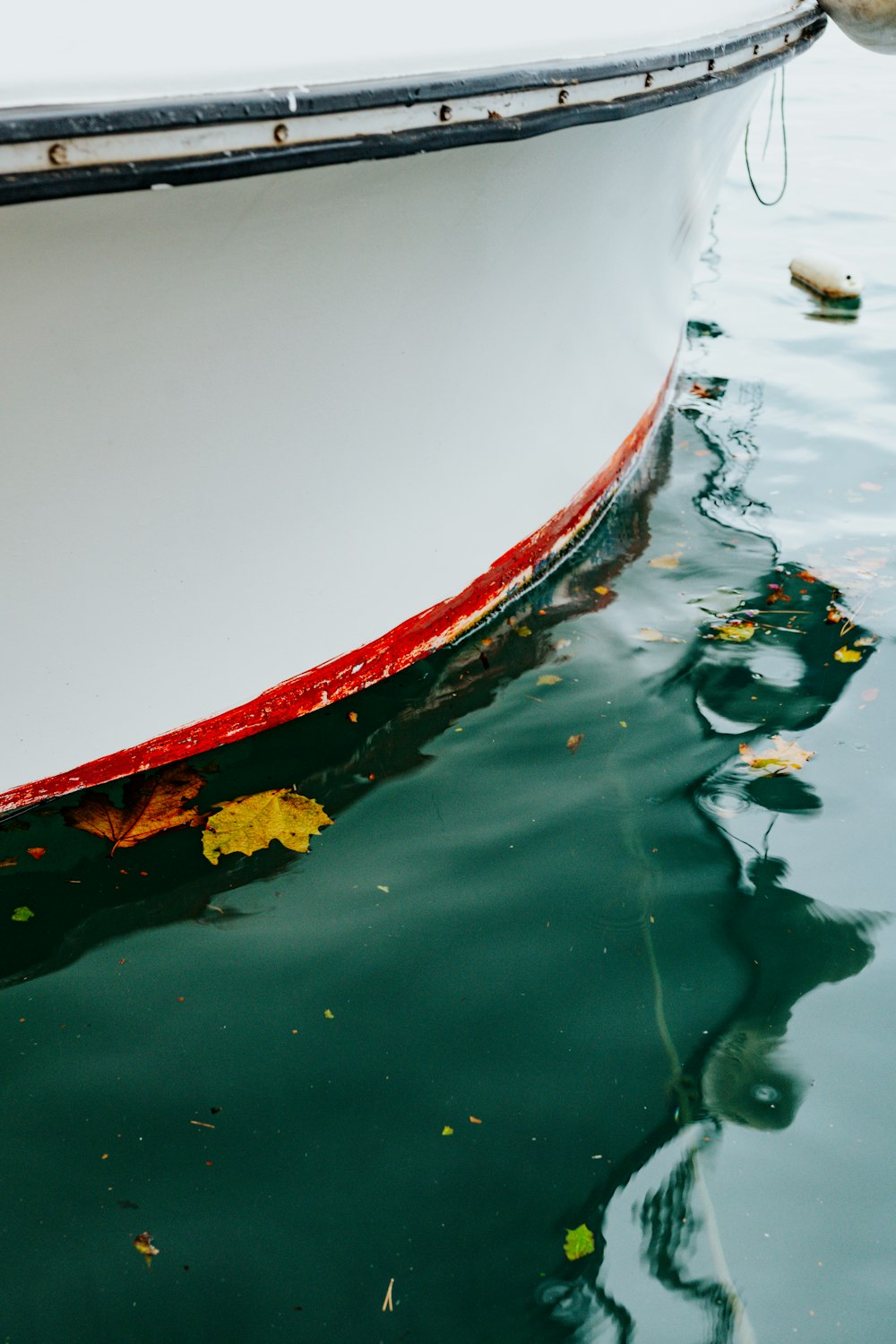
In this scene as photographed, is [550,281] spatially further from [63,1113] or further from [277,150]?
[63,1113]

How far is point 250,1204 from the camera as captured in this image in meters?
1.84

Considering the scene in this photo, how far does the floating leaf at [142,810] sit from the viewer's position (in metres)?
2.48

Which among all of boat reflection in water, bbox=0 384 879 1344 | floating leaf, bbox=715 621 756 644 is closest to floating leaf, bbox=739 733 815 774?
boat reflection in water, bbox=0 384 879 1344

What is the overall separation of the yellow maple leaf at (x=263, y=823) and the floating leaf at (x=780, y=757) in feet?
3.54

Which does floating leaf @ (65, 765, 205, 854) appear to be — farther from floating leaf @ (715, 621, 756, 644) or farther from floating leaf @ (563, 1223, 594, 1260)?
floating leaf @ (715, 621, 756, 644)

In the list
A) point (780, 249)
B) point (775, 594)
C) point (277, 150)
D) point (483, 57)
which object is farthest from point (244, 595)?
point (780, 249)

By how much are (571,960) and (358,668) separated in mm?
949

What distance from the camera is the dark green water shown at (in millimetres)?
1767

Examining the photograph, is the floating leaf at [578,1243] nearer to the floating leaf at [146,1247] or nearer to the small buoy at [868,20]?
the floating leaf at [146,1247]

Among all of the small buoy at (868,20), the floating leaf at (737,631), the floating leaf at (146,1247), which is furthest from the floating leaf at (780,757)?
the small buoy at (868,20)

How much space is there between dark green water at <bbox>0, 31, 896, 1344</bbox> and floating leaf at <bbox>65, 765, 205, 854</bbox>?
0.04 meters

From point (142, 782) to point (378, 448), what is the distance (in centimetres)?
93

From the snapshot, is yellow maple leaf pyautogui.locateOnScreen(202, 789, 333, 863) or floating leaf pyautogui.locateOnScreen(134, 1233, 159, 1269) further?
yellow maple leaf pyautogui.locateOnScreen(202, 789, 333, 863)

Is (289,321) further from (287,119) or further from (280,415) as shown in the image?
(287,119)
